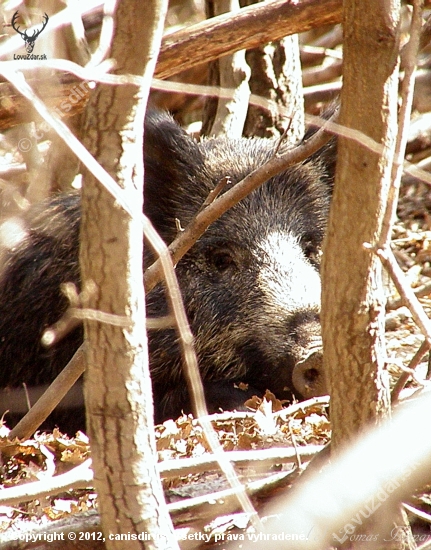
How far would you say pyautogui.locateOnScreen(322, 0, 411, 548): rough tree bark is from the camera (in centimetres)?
216

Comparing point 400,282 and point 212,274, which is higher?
point 212,274

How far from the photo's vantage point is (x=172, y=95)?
8102 mm

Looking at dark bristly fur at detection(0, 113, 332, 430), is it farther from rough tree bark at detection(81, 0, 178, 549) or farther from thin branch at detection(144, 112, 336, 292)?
rough tree bark at detection(81, 0, 178, 549)

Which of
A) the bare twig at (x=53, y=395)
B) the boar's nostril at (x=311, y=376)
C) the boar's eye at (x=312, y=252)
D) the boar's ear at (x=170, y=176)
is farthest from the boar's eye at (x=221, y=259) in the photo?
the bare twig at (x=53, y=395)

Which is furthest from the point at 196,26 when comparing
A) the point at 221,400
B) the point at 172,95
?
the point at 172,95

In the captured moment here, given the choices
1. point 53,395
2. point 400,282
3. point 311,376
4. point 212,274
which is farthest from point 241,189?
→ point 212,274

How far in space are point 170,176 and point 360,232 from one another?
283cm

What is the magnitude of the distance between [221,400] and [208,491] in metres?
1.79

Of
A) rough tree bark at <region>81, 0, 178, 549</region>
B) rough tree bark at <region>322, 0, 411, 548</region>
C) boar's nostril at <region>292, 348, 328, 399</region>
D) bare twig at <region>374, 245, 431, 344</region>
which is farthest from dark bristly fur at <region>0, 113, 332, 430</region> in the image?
rough tree bark at <region>81, 0, 178, 549</region>

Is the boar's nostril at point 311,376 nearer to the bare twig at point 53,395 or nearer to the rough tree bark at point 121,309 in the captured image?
the bare twig at point 53,395

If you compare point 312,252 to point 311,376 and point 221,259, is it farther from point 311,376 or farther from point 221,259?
point 311,376

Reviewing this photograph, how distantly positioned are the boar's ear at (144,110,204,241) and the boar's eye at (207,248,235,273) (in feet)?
1.00

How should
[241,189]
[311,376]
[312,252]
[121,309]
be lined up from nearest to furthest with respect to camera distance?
[121,309] → [241,189] → [311,376] → [312,252]

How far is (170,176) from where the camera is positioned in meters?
4.94
